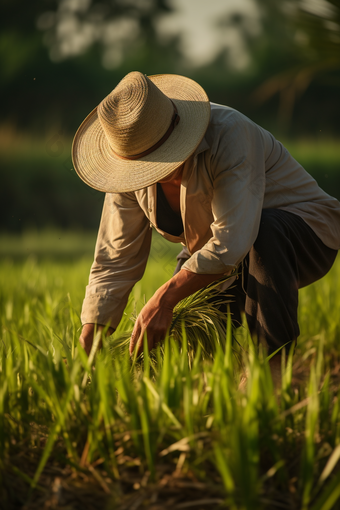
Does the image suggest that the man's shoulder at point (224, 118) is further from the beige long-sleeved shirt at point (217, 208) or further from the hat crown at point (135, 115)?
the hat crown at point (135, 115)

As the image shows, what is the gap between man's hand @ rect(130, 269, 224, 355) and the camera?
4.27 ft

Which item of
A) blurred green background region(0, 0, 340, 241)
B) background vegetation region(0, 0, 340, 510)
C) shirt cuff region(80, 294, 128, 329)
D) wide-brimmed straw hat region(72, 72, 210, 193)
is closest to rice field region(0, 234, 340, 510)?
background vegetation region(0, 0, 340, 510)

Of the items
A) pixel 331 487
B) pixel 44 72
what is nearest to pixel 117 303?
pixel 331 487

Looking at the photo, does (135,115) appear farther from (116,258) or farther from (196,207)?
(116,258)

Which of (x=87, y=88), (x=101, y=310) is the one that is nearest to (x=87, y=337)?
(x=101, y=310)

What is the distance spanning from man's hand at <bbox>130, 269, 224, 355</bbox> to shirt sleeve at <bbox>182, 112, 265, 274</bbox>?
3 centimetres

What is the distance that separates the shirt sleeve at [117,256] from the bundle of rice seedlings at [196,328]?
0.11 m

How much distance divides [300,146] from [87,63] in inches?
295

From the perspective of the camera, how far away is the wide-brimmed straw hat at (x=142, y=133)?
129 centimetres

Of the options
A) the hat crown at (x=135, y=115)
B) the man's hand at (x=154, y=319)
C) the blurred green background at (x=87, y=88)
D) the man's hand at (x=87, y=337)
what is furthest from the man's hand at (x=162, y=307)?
the blurred green background at (x=87, y=88)

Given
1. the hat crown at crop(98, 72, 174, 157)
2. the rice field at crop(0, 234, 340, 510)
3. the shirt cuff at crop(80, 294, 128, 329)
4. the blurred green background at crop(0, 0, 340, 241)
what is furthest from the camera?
the blurred green background at crop(0, 0, 340, 241)

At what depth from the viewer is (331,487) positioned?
0.76 m

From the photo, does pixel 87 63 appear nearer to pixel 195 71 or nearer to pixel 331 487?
pixel 195 71

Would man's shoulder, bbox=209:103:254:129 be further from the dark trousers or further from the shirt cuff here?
the shirt cuff
